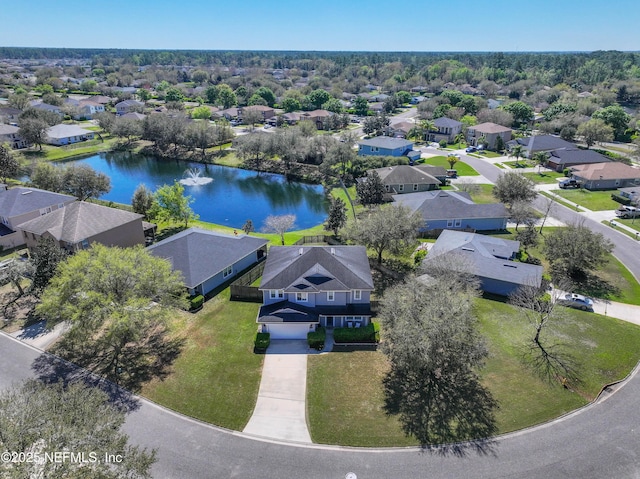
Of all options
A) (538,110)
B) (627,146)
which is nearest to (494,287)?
→ (627,146)

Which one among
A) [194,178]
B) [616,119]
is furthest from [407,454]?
[616,119]

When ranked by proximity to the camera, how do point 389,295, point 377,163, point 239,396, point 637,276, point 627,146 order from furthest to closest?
point 627,146 < point 377,163 < point 637,276 < point 389,295 < point 239,396

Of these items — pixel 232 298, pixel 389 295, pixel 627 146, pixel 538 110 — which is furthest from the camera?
pixel 538 110

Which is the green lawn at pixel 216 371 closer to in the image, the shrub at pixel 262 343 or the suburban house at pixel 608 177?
the shrub at pixel 262 343

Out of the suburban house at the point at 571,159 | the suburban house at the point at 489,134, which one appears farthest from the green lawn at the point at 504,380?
the suburban house at the point at 489,134

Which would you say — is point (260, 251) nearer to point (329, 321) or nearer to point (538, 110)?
point (329, 321)

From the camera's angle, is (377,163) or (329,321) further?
(377,163)

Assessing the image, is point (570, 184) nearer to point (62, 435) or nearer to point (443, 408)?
point (443, 408)

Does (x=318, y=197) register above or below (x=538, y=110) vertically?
below
